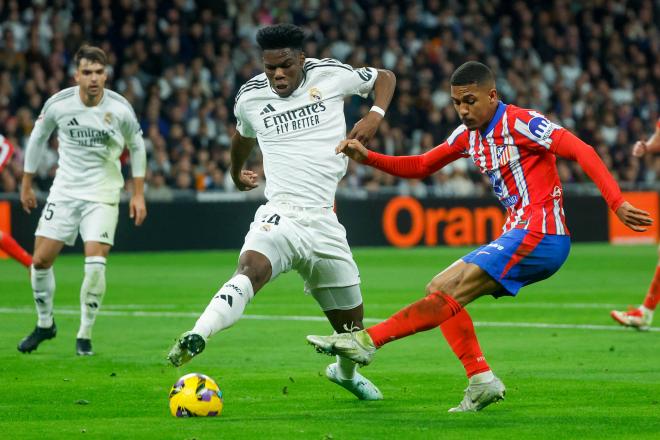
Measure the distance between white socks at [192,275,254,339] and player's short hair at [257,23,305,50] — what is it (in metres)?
1.48

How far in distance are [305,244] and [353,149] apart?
628mm

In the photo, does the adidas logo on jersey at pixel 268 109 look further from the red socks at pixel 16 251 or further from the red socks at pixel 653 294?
the red socks at pixel 16 251

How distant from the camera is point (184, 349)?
20.7ft

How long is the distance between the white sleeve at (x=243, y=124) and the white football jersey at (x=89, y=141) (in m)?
2.64

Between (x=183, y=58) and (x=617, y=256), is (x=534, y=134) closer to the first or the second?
(x=617, y=256)

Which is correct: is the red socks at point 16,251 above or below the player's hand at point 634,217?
below

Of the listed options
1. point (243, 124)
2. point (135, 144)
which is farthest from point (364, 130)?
point (135, 144)

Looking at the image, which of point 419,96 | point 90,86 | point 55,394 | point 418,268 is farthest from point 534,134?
point 419,96

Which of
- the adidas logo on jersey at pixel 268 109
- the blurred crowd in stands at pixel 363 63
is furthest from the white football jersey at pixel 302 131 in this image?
the blurred crowd in stands at pixel 363 63

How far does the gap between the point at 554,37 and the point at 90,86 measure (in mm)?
21573

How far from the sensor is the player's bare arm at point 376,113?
296 inches

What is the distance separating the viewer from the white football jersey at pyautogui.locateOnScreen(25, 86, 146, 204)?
34.9 feet

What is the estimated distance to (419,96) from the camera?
89.4 ft

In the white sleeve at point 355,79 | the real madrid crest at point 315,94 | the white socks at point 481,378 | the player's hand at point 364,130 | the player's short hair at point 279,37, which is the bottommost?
the white socks at point 481,378
